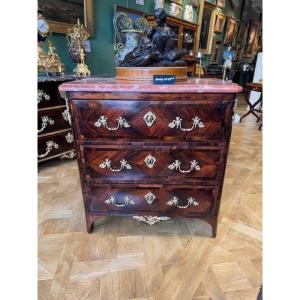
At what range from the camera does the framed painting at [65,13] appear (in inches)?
100

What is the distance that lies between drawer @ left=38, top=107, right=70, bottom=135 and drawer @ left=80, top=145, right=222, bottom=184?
122 cm

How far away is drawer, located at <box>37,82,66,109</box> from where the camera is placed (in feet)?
7.25

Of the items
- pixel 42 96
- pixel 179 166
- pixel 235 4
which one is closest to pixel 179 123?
pixel 179 166

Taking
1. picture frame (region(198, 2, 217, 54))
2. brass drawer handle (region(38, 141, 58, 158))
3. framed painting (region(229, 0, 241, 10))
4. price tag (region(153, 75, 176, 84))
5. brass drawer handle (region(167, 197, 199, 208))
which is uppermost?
framed painting (region(229, 0, 241, 10))

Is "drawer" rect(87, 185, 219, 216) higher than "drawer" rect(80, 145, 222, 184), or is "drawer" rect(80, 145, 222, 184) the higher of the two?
"drawer" rect(80, 145, 222, 184)

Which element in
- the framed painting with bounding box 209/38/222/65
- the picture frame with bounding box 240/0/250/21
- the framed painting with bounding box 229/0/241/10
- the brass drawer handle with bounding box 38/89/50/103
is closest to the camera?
the brass drawer handle with bounding box 38/89/50/103

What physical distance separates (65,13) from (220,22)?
17.2ft

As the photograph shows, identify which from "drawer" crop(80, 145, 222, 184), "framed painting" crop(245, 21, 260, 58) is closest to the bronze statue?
"drawer" crop(80, 145, 222, 184)

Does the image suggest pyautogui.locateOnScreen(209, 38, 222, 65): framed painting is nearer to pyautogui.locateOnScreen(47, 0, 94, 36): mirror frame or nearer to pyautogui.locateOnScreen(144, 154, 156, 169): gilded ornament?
pyautogui.locateOnScreen(47, 0, 94, 36): mirror frame

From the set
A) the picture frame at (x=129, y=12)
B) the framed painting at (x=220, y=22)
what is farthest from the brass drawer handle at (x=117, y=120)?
the framed painting at (x=220, y=22)

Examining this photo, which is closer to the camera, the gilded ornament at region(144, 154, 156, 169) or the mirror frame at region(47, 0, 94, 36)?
the gilded ornament at region(144, 154, 156, 169)

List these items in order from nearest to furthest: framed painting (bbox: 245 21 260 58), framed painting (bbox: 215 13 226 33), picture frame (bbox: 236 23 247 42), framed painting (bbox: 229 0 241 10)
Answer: framed painting (bbox: 215 13 226 33) < framed painting (bbox: 229 0 241 10) < picture frame (bbox: 236 23 247 42) < framed painting (bbox: 245 21 260 58)
